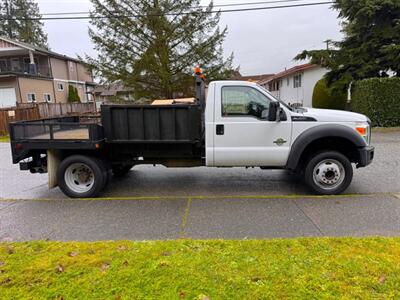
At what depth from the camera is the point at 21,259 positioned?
10.8 feet

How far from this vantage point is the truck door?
205 inches

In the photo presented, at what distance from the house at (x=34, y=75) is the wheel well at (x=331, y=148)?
22011 millimetres

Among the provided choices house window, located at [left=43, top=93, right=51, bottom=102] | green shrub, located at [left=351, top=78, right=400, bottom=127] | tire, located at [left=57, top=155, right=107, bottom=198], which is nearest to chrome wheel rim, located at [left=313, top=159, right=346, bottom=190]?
tire, located at [left=57, top=155, right=107, bottom=198]

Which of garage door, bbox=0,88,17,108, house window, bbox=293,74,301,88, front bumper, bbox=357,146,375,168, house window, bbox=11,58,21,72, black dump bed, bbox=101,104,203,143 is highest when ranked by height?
house window, bbox=11,58,21,72

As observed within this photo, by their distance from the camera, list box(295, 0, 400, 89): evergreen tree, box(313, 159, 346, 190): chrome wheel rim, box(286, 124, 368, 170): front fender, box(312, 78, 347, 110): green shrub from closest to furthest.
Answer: box(286, 124, 368, 170): front fender, box(313, 159, 346, 190): chrome wheel rim, box(295, 0, 400, 89): evergreen tree, box(312, 78, 347, 110): green shrub

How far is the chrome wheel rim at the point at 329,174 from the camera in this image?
529 centimetres

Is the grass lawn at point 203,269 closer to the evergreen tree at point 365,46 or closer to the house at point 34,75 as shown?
the evergreen tree at point 365,46

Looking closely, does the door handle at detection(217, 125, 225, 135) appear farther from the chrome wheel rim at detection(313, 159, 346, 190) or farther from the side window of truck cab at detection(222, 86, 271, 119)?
the chrome wheel rim at detection(313, 159, 346, 190)

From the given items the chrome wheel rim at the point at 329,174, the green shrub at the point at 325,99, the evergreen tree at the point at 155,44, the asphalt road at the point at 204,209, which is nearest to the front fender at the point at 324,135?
the chrome wheel rim at the point at 329,174

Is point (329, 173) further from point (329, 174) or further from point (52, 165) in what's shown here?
point (52, 165)

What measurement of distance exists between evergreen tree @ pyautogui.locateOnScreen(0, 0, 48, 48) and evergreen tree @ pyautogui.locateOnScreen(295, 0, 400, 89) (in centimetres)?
4540

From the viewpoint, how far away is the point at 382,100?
1437 centimetres

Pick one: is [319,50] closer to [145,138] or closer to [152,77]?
[152,77]

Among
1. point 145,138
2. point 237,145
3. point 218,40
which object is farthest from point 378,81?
point 145,138
